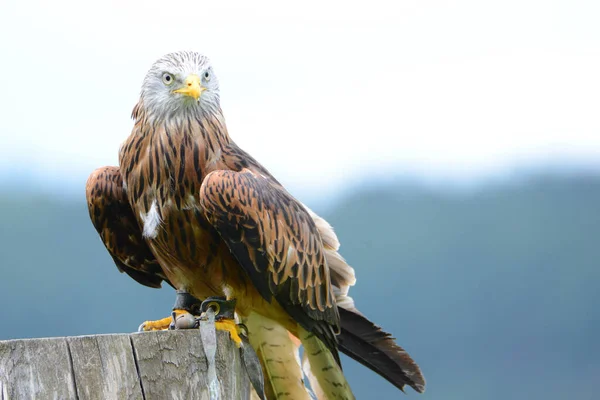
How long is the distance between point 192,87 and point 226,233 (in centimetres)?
75

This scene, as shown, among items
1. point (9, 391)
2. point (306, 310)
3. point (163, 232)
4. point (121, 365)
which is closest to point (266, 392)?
point (306, 310)

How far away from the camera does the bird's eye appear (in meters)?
3.90

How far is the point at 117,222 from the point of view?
430cm

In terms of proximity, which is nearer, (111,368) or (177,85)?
(111,368)

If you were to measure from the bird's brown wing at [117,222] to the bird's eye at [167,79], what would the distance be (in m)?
0.64

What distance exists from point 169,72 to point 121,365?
159 centimetres

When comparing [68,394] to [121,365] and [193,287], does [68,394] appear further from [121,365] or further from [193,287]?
[193,287]

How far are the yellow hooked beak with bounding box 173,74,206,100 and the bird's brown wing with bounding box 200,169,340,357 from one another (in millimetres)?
411

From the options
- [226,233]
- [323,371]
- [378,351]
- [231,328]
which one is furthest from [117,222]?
[378,351]

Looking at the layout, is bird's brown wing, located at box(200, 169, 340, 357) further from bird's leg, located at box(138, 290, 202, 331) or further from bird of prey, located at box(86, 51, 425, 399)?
bird's leg, located at box(138, 290, 202, 331)

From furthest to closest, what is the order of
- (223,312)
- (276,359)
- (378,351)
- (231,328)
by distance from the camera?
(378,351) < (276,359) < (223,312) < (231,328)

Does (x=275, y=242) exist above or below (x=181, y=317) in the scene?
above

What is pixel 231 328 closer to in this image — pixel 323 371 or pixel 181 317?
pixel 181 317

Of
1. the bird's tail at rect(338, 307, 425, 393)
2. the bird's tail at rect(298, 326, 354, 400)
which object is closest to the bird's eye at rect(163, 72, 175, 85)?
the bird's tail at rect(298, 326, 354, 400)
